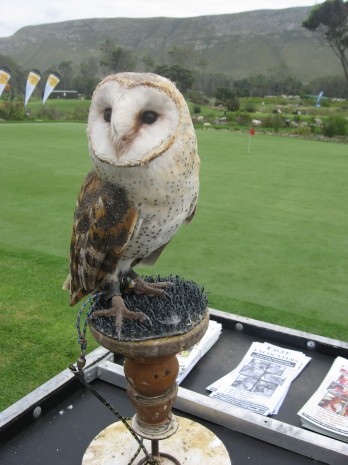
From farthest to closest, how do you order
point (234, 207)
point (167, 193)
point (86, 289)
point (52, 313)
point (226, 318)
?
point (234, 207)
point (52, 313)
point (226, 318)
point (86, 289)
point (167, 193)

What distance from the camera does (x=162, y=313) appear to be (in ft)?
3.73

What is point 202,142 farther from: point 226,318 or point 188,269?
point 226,318

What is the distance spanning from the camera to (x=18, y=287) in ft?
9.15

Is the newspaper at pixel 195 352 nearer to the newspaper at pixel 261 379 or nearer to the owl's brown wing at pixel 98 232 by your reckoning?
Result: the newspaper at pixel 261 379

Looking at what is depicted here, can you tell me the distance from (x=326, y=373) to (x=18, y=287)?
72.8 inches

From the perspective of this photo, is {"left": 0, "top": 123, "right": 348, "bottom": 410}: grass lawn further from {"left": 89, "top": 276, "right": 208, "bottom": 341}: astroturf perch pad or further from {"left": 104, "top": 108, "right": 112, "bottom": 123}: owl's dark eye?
{"left": 104, "top": 108, "right": 112, "bottom": 123}: owl's dark eye

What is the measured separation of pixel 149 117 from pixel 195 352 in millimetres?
1176

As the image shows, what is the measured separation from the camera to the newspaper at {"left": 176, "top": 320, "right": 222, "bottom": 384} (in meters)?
1.80

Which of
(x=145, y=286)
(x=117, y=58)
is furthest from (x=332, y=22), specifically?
(x=145, y=286)

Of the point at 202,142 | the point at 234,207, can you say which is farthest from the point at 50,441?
the point at 202,142

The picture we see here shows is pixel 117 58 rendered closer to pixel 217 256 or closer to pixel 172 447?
pixel 217 256

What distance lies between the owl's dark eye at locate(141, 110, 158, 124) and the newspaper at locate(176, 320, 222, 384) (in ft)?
3.58

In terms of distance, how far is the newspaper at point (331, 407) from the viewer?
1.53 m

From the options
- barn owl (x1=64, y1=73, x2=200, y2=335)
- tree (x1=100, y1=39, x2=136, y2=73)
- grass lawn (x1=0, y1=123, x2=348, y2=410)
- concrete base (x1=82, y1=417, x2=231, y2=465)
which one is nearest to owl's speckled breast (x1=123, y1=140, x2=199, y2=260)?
barn owl (x1=64, y1=73, x2=200, y2=335)
